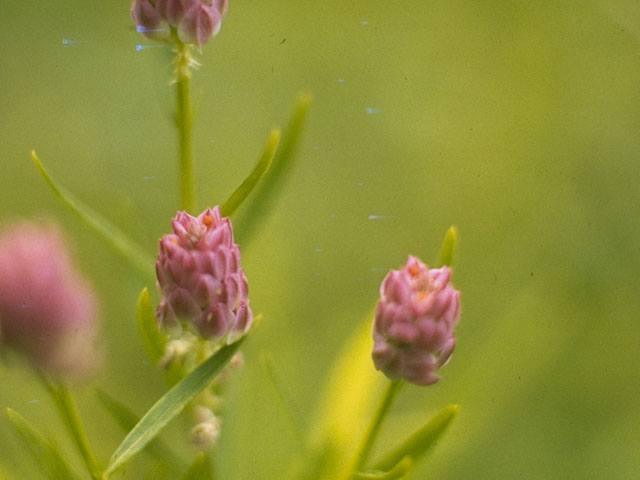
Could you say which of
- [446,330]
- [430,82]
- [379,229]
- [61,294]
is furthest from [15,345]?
[430,82]

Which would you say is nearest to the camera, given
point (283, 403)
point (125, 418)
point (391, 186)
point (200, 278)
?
point (200, 278)

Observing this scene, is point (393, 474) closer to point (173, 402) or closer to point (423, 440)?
point (423, 440)

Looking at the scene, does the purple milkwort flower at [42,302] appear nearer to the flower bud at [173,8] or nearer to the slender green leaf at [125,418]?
the slender green leaf at [125,418]

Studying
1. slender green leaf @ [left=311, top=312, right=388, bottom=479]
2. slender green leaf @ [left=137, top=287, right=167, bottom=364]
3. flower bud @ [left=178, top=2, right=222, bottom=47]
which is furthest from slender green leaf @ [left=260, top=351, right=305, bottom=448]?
flower bud @ [left=178, top=2, right=222, bottom=47]

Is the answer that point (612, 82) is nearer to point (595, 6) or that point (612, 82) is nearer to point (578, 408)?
Answer: point (595, 6)

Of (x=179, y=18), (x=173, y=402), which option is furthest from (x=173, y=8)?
(x=173, y=402)

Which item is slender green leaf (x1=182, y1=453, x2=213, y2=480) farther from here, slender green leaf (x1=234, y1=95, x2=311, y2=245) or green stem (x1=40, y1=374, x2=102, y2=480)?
slender green leaf (x1=234, y1=95, x2=311, y2=245)

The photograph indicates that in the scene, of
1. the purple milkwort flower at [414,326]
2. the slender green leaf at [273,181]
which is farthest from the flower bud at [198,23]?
the purple milkwort flower at [414,326]
